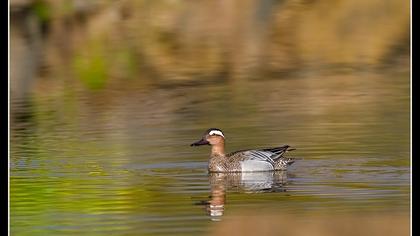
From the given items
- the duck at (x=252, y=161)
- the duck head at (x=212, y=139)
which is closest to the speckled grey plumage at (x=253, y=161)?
the duck at (x=252, y=161)

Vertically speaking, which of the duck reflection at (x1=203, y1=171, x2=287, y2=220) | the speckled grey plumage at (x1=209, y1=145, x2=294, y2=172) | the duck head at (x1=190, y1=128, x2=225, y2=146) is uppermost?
the duck head at (x1=190, y1=128, x2=225, y2=146)

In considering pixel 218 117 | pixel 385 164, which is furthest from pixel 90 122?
pixel 385 164

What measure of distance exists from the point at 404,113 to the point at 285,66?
7130 millimetres

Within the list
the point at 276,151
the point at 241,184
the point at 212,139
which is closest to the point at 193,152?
the point at 212,139

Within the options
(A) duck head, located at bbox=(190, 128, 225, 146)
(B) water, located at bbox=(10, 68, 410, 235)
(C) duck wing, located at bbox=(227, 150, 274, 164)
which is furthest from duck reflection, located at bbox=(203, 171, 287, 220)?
(A) duck head, located at bbox=(190, 128, 225, 146)

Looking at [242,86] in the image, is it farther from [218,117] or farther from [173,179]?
[173,179]

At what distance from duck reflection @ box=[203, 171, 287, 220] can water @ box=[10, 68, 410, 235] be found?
0.7 inches

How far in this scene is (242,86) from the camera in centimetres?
2234

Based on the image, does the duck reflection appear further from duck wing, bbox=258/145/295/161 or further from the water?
duck wing, bbox=258/145/295/161

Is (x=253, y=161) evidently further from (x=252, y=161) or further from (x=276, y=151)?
(x=276, y=151)

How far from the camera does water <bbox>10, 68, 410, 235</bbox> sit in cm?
1238

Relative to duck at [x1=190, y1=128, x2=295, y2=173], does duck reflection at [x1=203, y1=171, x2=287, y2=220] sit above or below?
below

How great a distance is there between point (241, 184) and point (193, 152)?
209 centimetres

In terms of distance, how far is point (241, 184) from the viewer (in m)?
14.1
